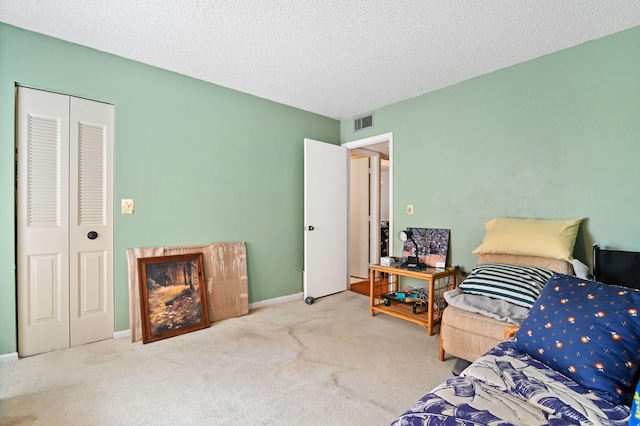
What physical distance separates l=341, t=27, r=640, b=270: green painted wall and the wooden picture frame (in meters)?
2.50

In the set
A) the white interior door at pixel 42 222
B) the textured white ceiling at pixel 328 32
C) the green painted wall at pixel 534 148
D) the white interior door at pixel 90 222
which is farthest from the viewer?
the white interior door at pixel 90 222

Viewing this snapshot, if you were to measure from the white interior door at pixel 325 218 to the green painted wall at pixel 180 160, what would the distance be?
226 millimetres

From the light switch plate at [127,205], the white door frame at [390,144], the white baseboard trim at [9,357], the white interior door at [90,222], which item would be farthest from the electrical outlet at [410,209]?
the white baseboard trim at [9,357]

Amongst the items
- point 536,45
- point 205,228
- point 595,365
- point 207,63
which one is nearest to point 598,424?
point 595,365

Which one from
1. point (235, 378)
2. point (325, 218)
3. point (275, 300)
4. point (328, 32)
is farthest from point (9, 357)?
point (328, 32)

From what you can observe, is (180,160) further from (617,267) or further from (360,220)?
(617,267)

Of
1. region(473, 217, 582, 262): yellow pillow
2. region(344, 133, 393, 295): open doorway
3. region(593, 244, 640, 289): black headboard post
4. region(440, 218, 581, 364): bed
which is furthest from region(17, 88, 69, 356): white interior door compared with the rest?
region(593, 244, 640, 289): black headboard post

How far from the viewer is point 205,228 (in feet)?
10.4

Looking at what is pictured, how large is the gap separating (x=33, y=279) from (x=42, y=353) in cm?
61

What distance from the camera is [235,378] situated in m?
2.03

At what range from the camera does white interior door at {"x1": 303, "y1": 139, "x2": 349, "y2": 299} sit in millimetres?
3791

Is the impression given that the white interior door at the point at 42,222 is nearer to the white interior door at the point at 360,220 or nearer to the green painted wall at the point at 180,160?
the green painted wall at the point at 180,160

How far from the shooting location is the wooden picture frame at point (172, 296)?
2.67m

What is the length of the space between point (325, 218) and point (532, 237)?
233 cm
